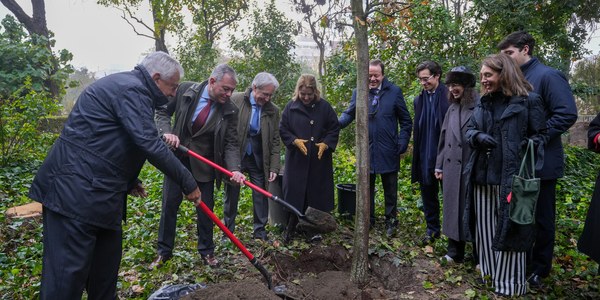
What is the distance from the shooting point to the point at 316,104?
15.6ft

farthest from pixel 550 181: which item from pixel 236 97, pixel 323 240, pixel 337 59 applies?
pixel 337 59

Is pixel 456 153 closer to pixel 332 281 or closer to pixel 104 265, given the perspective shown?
pixel 332 281

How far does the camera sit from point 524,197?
3.04 meters

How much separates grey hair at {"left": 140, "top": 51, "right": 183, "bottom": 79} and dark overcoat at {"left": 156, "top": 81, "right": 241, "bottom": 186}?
3.74 feet

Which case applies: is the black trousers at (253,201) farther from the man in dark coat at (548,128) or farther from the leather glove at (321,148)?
the man in dark coat at (548,128)

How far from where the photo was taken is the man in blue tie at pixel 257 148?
464cm

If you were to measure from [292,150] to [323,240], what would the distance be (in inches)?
40.2

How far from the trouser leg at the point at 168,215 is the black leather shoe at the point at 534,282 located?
3109 mm

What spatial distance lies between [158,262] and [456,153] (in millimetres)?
2909

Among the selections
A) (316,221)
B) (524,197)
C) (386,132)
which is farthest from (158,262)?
(524,197)

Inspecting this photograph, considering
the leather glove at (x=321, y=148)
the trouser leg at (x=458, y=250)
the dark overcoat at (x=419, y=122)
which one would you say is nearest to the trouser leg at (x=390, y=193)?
the dark overcoat at (x=419, y=122)

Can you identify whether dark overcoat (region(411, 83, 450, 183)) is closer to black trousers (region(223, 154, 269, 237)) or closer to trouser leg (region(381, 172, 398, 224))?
trouser leg (region(381, 172, 398, 224))

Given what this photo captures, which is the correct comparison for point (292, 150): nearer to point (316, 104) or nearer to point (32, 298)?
point (316, 104)

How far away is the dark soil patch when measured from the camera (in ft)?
9.70
